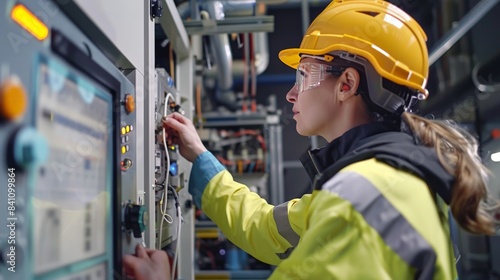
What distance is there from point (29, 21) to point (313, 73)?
2.56ft

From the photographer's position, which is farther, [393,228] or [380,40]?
[380,40]

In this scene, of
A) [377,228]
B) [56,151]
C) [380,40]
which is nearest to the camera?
[56,151]

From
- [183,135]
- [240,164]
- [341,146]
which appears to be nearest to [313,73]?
[341,146]

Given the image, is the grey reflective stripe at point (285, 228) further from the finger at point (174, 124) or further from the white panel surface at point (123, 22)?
the white panel surface at point (123, 22)

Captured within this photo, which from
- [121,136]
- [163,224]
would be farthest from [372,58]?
[163,224]

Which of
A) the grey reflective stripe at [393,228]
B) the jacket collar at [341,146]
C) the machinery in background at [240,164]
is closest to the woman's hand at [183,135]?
the jacket collar at [341,146]

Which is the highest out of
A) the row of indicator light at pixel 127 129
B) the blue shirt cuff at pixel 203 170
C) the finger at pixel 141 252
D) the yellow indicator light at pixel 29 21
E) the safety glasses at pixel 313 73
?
the safety glasses at pixel 313 73

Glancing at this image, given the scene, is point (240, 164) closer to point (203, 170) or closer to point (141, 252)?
point (203, 170)

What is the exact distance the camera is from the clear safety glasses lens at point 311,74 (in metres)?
1.09

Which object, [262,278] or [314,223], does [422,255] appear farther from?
[262,278]

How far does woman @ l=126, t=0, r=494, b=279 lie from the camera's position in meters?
0.75

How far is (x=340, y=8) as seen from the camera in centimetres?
113

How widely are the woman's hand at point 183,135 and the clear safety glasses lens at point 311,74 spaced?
1.39 ft

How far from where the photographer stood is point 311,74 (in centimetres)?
112
